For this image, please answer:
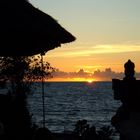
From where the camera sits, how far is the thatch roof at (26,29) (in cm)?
985

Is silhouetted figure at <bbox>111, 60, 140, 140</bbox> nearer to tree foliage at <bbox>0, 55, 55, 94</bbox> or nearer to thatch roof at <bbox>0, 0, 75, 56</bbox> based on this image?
thatch roof at <bbox>0, 0, 75, 56</bbox>

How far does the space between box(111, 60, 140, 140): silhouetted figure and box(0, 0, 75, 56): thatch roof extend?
1492mm

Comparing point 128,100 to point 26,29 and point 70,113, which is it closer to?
point 26,29

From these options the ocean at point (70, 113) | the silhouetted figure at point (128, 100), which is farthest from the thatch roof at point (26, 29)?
the ocean at point (70, 113)

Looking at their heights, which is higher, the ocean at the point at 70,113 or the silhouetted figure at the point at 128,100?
the silhouetted figure at the point at 128,100

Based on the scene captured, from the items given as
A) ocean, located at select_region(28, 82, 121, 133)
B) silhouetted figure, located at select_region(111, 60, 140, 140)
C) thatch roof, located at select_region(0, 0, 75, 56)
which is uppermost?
thatch roof, located at select_region(0, 0, 75, 56)

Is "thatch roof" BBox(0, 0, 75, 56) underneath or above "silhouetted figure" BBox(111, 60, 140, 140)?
above

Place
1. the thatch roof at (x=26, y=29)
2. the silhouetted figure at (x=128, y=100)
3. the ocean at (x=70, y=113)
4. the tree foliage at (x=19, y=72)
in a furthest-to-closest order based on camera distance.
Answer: the ocean at (x=70, y=113) → the tree foliage at (x=19, y=72) → the silhouetted figure at (x=128, y=100) → the thatch roof at (x=26, y=29)

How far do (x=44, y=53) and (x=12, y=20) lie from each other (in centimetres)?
240

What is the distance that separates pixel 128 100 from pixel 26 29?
2.51 metres

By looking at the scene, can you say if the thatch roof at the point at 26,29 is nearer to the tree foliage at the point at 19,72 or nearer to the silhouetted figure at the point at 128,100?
the silhouetted figure at the point at 128,100

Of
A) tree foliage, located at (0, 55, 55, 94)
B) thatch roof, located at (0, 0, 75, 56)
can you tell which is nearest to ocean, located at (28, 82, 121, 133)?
tree foliage, located at (0, 55, 55, 94)

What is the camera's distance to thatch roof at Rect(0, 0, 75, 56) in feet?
32.3

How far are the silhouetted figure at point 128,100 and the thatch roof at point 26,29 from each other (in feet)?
4.90
